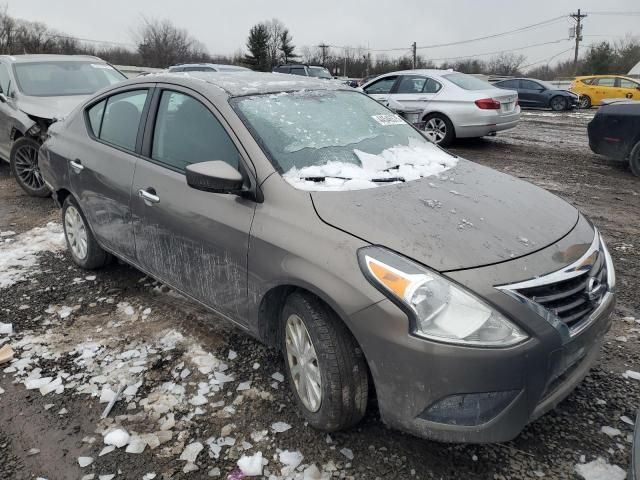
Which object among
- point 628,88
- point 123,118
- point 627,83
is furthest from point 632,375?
point 627,83

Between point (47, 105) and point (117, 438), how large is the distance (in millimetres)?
5632

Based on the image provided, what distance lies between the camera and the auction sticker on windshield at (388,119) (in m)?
3.34

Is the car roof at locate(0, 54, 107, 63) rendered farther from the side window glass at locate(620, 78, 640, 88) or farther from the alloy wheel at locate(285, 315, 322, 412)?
the side window glass at locate(620, 78, 640, 88)

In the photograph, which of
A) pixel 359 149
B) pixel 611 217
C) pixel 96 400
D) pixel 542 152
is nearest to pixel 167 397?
pixel 96 400

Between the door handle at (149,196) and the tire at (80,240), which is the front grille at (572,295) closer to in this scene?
the door handle at (149,196)

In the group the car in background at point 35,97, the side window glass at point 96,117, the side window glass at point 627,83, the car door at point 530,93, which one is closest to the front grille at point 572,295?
the side window glass at point 96,117

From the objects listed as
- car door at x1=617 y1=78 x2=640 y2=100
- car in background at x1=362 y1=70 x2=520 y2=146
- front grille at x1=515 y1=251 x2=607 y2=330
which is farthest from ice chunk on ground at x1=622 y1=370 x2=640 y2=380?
car door at x1=617 y1=78 x2=640 y2=100

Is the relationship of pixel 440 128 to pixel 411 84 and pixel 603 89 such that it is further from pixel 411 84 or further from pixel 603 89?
pixel 603 89

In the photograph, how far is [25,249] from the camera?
4.93m

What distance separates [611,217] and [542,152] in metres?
4.64

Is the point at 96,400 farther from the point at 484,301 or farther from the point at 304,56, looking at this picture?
the point at 304,56

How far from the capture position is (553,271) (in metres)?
2.04

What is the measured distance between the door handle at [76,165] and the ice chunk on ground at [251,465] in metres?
2.63

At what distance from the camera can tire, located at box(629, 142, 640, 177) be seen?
7527mm
